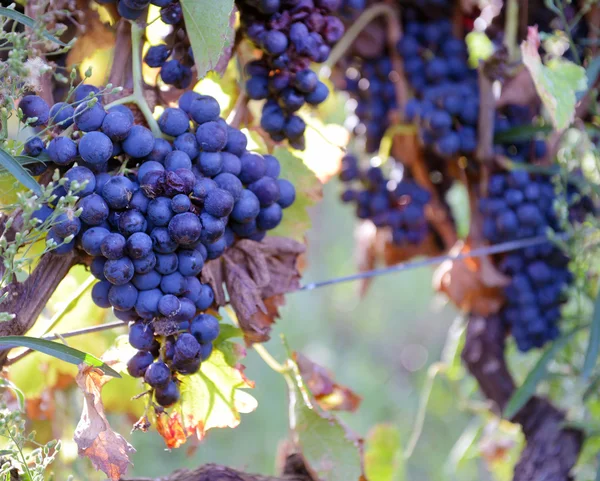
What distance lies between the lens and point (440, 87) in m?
1.06

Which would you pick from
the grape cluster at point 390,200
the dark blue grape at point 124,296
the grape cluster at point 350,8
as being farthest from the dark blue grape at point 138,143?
the grape cluster at point 390,200

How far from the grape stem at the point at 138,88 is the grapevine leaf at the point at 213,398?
0.24 metres

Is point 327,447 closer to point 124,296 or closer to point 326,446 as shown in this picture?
point 326,446

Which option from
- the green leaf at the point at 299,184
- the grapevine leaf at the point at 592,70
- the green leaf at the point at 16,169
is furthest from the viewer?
the grapevine leaf at the point at 592,70

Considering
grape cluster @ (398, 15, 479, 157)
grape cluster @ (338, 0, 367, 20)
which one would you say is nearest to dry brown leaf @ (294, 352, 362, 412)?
grape cluster @ (398, 15, 479, 157)

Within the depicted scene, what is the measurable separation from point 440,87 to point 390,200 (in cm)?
22

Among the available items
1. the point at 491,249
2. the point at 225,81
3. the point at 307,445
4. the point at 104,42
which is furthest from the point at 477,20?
the point at 307,445

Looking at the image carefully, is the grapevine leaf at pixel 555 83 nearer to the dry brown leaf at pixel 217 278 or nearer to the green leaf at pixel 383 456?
the dry brown leaf at pixel 217 278

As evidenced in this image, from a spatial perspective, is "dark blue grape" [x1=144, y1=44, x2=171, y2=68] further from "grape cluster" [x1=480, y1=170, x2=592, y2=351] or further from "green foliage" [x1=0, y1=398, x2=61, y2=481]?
"grape cluster" [x1=480, y1=170, x2=592, y2=351]

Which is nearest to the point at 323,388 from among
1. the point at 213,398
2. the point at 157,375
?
the point at 213,398

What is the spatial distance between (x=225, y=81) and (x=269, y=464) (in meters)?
2.46

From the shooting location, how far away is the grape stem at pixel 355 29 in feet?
3.45

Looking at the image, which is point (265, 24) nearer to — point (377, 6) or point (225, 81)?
point (225, 81)

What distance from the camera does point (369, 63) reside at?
114 cm
